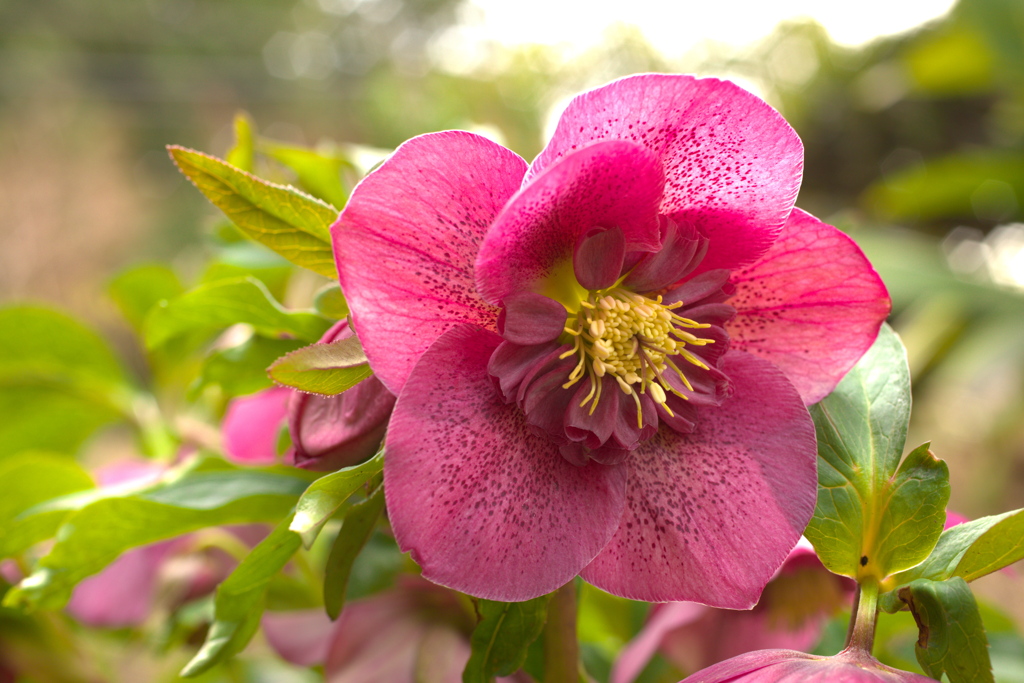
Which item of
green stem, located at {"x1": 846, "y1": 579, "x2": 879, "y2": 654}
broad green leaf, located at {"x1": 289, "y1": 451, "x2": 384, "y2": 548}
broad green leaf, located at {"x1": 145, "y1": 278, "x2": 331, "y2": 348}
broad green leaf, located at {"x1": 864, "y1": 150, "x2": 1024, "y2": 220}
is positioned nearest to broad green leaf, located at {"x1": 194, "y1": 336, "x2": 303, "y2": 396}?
broad green leaf, located at {"x1": 145, "y1": 278, "x2": 331, "y2": 348}

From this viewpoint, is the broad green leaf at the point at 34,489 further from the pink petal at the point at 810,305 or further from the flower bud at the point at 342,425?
the pink petal at the point at 810,305

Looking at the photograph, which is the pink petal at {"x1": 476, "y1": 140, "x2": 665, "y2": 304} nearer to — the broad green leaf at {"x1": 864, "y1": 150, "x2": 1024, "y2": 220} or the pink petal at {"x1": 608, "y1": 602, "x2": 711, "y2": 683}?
the pink petal at {"x1": 608, "y1": 602, "x2": 711, "y2": 683}

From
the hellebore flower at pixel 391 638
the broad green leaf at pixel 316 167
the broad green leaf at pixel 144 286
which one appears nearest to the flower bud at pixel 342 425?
the hellebore flower at pixel 391 638

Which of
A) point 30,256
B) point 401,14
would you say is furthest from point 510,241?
point 401,14


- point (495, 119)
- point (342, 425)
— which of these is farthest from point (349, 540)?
point (495, 119)

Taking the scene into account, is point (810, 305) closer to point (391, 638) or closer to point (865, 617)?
point (865, 617)

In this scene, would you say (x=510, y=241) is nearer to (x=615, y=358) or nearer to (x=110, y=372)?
(x=615, y=358)
